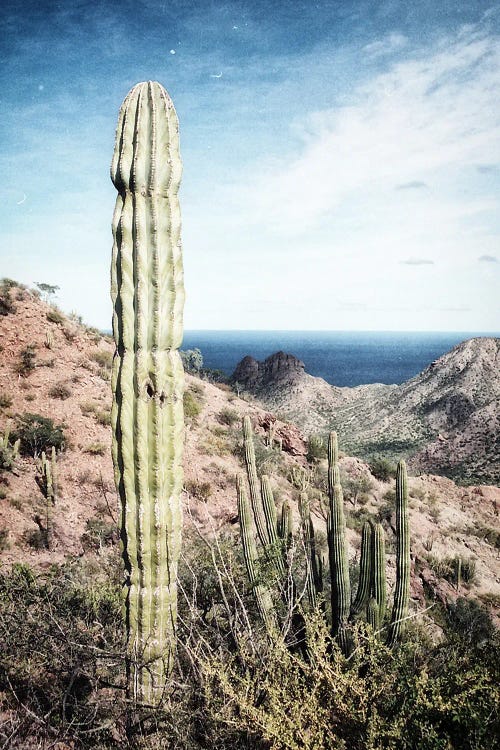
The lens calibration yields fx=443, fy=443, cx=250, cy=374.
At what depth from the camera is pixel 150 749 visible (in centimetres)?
305

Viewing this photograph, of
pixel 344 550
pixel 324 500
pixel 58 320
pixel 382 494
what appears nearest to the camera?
pixel 344 550

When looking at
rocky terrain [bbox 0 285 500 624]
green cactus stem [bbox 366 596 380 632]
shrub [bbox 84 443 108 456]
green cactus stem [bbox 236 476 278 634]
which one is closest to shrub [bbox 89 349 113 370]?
rocky terrain [bbox 0 285 500 624]

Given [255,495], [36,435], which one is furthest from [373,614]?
[36,435]

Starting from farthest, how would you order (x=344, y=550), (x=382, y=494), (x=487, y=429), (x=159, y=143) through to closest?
(x=487, y=429)
(x=382, y=494)
(x=344, y=550)
(x=159, y=143)

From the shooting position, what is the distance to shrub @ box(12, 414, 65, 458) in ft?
31.9

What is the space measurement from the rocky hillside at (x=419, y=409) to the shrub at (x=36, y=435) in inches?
625

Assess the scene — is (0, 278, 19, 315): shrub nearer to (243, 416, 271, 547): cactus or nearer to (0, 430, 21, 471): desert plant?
(0, 430, 21, 471): desert plant

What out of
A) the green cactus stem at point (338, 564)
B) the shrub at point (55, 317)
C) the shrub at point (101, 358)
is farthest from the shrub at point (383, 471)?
the shrub at point (55, 317)

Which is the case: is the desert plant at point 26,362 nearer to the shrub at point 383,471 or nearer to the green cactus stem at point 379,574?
the green cactus stem at point 379,574

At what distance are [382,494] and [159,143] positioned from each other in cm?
1317

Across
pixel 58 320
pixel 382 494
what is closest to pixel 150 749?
pixel 382 494

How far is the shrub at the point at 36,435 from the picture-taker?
383 inches

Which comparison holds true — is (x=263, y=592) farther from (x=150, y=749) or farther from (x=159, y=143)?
(x=159, y=143)

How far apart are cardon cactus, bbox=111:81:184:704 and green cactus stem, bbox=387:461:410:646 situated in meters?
3.13
